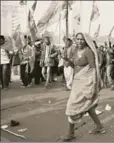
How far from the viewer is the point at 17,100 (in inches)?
125

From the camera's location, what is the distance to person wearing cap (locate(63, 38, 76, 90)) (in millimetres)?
2662

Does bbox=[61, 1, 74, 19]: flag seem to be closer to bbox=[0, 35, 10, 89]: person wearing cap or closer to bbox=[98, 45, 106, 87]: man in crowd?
bbox=[98, 45, 106, 87]: man in crowd

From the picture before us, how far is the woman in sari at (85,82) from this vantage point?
2.54m

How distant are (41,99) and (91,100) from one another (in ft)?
1.95

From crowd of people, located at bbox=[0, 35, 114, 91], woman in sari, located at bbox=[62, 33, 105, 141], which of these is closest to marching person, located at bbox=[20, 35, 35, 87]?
crowd of people, located at bbox=[0, 35, 114, 91]

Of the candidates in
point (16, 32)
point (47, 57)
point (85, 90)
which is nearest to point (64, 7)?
point (47, 57)

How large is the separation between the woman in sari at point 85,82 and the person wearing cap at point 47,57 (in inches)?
14.4

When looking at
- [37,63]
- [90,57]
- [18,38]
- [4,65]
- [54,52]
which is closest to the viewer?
[90,57]

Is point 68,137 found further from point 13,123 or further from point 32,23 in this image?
point 32,23

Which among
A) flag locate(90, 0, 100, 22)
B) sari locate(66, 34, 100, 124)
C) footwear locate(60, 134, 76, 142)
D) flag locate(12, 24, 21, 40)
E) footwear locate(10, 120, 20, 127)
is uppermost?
flag locate(90, 0, 100, 22)

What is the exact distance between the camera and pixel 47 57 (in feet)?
9.69

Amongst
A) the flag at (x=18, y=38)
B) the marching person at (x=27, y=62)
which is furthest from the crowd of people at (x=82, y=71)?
the flag at (x=18, y=38)

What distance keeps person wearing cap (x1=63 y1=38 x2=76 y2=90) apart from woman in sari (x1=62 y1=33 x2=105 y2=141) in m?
0.07

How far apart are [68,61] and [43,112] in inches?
20.7
